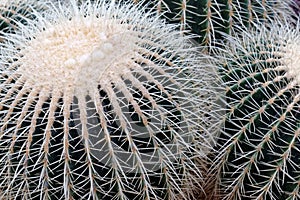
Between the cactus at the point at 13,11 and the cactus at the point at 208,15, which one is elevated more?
the cactus at the point at 208,15

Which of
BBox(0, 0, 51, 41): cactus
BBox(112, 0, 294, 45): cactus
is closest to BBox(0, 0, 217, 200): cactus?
BBox(112, 0, 294, 45): cactus

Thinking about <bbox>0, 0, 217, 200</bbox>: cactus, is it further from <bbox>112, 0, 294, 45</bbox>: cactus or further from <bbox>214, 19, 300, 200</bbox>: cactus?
<bbox>112, 0, 294, 45</bbox>: cactus

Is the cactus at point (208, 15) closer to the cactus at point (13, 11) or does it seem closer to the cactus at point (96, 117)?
the cactus at point (96, 117)

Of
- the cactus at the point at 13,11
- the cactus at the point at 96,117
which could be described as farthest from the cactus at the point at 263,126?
the cactus at the point at 13,11

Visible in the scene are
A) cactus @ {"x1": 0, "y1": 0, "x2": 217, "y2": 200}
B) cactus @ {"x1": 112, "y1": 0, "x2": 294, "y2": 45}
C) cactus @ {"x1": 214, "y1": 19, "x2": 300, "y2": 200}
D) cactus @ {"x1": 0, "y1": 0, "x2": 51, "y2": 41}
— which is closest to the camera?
cactus @ {"x1": 0, "y1": 0, "x2": 217, "y2": 200}

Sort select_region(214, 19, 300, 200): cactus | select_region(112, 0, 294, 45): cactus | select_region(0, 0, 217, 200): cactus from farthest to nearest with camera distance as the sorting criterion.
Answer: select_region(112, 0, 294, 45): cactus, select_region(214, 19, 300, 200): cactus, select_region(0, 0, 217, 200): cactus

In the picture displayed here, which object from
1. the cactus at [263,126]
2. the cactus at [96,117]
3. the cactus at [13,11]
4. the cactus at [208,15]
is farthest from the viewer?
the cactus at [13,11]
